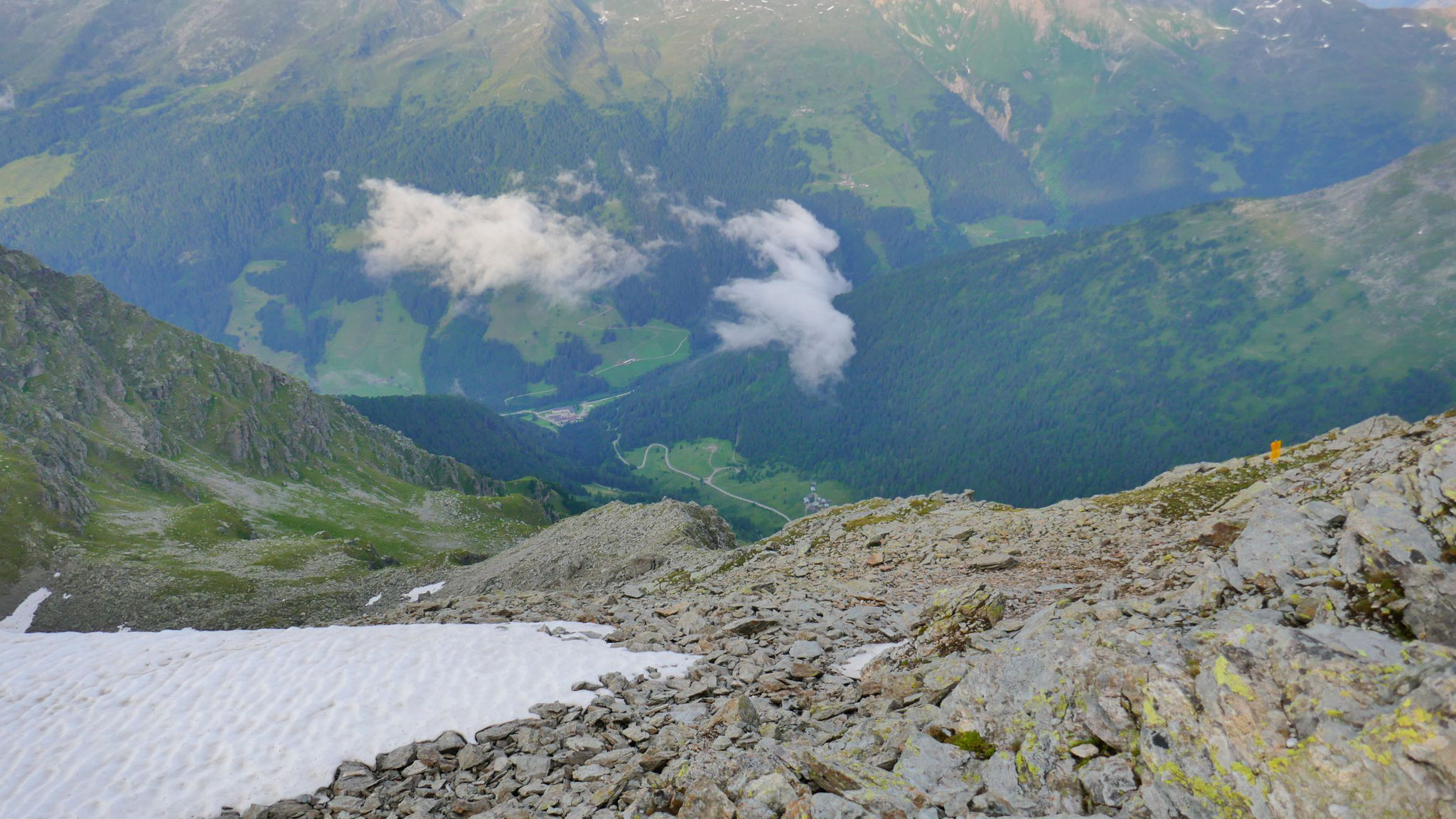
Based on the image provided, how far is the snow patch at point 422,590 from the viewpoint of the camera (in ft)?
242

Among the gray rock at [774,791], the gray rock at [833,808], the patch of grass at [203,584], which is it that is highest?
the gray rock at [833,808]

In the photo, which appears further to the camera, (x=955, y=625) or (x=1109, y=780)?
(x=955, y=625)

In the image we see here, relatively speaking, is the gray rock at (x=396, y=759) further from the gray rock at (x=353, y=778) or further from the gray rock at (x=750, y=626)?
the gray rock at (x=750, y=626)

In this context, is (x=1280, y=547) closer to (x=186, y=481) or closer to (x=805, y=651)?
(x=805, y=651)

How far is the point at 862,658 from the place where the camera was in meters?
22.8

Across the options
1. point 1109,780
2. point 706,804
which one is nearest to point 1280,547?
point 1109,780

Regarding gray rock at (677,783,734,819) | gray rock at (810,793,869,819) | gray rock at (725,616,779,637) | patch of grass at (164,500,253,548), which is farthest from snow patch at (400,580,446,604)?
gray rock at (810,793,869,819)

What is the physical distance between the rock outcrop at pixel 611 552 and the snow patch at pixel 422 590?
0.99m

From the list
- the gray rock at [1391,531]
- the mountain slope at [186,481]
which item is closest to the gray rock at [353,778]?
the gray rock at [1391,531]

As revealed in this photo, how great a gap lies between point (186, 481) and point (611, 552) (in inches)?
3760

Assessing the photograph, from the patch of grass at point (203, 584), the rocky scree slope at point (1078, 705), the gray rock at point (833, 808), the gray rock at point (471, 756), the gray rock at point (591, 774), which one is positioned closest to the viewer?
the rocky scree slope at point (1078, 705)

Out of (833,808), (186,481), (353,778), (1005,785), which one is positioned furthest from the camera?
(186,481)

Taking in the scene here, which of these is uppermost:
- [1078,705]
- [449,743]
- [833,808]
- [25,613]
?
[1078,705]

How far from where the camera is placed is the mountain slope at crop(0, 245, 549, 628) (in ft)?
246
